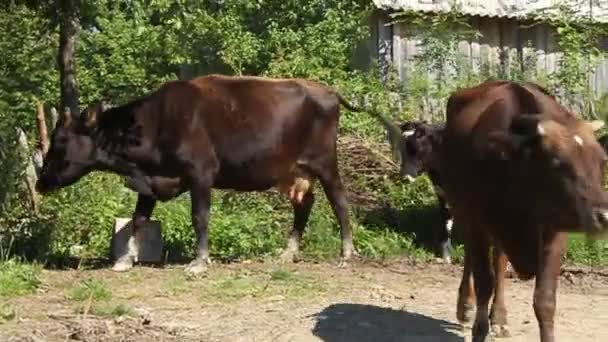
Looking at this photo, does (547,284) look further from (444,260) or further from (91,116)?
(91,116)

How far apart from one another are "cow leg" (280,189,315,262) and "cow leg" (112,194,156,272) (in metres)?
1.49

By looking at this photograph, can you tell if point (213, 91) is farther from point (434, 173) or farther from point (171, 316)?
point (171, 316)

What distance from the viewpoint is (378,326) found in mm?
8398

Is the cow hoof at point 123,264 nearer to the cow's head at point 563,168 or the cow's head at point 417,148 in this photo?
the cow's head at point 417,148

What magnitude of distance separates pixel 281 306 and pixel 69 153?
344 cm

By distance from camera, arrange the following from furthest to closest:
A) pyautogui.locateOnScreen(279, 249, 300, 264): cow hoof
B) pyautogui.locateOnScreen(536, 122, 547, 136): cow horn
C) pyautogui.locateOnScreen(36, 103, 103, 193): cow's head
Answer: pyautogui.locateOnScreen(279, 249, 300, 264): cow hoof, pyautogui.locateOnScreen(36, 103, 103, 193): cow's head, pyautogui.locateOnScreen(536, 122, 547, 136): cow horn

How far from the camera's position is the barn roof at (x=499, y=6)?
59.5ft

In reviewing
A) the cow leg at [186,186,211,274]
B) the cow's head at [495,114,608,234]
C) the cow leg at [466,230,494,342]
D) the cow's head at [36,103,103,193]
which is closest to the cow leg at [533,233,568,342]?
the cow's head at [495,114,608,234]

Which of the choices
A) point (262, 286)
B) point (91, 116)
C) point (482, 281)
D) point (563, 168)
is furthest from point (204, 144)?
point (563, 168)

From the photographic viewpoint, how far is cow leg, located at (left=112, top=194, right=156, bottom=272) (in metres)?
10.9

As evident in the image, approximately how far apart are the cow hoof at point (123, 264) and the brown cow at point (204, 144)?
12mm

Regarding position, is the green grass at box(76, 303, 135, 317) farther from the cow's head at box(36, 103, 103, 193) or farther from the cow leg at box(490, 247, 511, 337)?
the cow's head at box(36, 103, 103, 193)

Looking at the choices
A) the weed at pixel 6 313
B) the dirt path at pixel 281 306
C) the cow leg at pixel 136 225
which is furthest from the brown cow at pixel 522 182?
the cow leg at pixel 136 225

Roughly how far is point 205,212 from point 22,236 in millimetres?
1954
